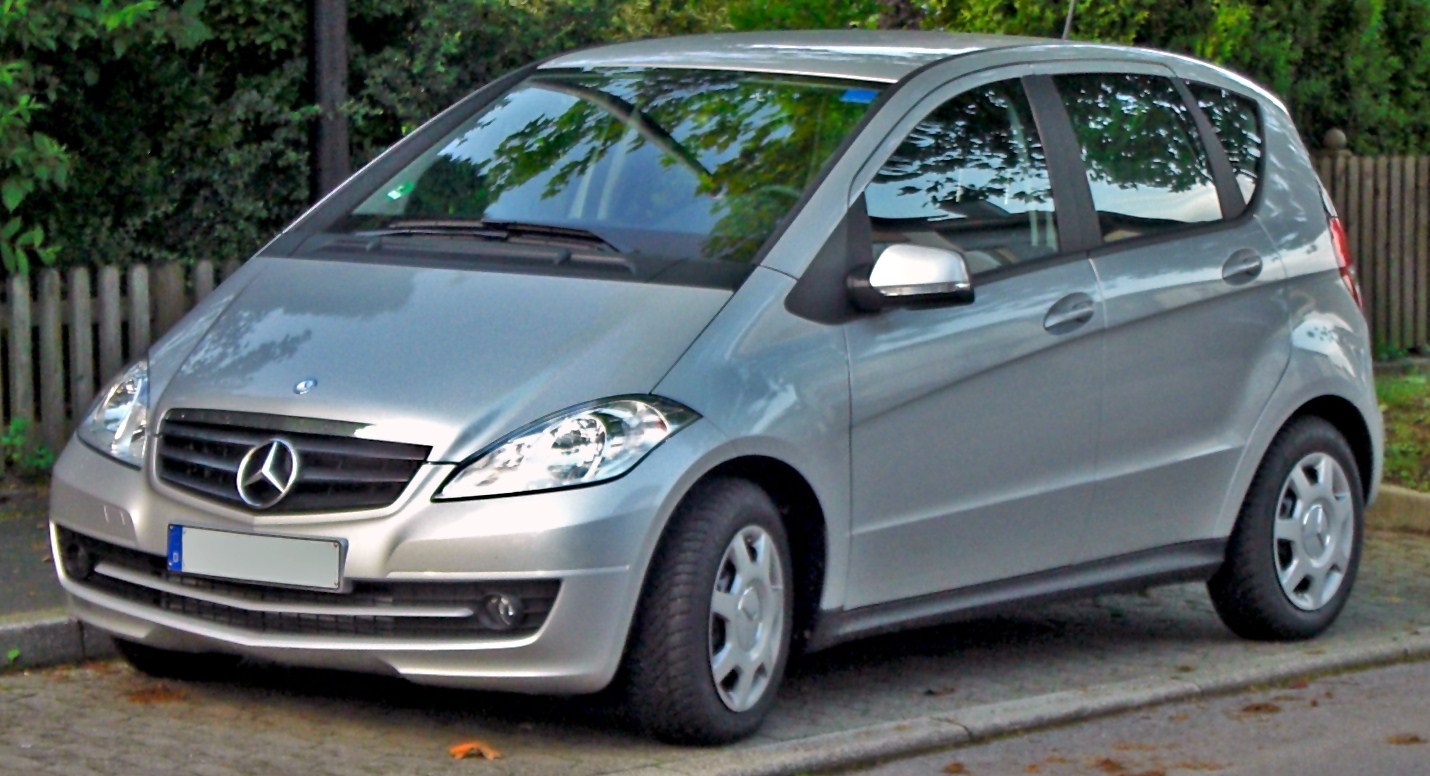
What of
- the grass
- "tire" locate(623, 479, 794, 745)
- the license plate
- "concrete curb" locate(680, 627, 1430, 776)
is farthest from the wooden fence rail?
the grass

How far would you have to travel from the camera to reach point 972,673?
22.5 ft

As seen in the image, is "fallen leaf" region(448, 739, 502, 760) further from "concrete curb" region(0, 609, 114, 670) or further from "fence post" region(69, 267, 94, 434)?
"fence post" region(69, 267, 94, 434)

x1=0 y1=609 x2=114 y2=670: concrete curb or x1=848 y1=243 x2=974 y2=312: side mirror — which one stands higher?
x1=848 y1=243 x2=974 y2=312: side mirror

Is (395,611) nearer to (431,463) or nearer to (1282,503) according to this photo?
(431,463)

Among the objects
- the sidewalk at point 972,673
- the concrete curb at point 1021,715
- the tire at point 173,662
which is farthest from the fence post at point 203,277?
the concrete curb at point 1021,715

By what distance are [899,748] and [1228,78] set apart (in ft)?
9.79

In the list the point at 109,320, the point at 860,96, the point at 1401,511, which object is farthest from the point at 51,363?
the point at 1401,511

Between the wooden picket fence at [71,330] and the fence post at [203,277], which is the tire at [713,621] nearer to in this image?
the wooden picket fence at [71,330]

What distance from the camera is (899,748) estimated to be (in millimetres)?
5715

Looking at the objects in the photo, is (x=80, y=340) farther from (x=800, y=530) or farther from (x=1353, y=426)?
(x=1353, y=426)

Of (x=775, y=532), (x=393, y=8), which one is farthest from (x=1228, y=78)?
(x=393, y=8)

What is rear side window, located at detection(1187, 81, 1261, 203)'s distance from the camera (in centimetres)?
743

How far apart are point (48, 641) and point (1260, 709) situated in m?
3.47

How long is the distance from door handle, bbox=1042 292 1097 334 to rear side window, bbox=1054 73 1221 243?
296 mm
